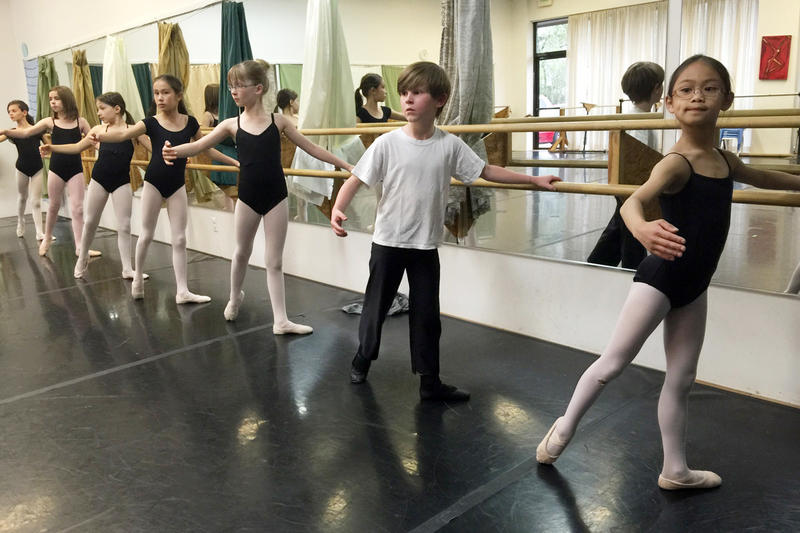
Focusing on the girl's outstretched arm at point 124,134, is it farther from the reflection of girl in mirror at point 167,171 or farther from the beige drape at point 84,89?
the beige drape at point 84,89

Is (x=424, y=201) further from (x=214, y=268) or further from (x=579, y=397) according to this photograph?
(x=214, y=268)

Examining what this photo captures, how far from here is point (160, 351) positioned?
3361 mm

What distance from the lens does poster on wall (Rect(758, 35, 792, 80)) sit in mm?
2967

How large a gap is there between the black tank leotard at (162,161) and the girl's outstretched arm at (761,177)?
10.5 ft

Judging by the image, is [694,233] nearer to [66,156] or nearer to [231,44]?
[231,44]

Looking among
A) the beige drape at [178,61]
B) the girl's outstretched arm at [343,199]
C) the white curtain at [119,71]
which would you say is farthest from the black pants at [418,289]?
the white curtain at [119,71]

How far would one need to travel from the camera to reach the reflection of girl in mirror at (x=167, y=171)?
3.96 m

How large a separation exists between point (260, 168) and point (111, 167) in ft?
6.76

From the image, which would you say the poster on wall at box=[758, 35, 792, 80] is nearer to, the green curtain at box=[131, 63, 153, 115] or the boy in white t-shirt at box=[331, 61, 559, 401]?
the boy in white t-shirt at box=[331, 61, 559, 401]

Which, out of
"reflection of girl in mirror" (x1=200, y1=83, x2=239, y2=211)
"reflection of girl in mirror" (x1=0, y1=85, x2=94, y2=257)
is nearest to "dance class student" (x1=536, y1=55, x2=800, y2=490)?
"reflection of girl in mirror" (x1=200, y1=83, x2=239, y2=211)

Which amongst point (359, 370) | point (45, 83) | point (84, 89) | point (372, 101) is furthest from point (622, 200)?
point (45, 83)

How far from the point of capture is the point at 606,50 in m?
3.45

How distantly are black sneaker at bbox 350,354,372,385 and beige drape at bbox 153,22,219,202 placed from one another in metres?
3.54

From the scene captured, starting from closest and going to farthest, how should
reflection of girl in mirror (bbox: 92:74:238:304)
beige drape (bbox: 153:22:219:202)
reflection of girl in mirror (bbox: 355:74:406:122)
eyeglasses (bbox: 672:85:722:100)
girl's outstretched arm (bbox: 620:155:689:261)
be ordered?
girl's outstretched arm (bbox: 620:155:689:261), eyeglasses (bbox: 672:85:722:100), reflection of girl in mirror (bbox: 92:74:238:304), reflection of girl in mirror (bbox: 355:74:406:122), beige drape (bbox: 153:22:219:202)
